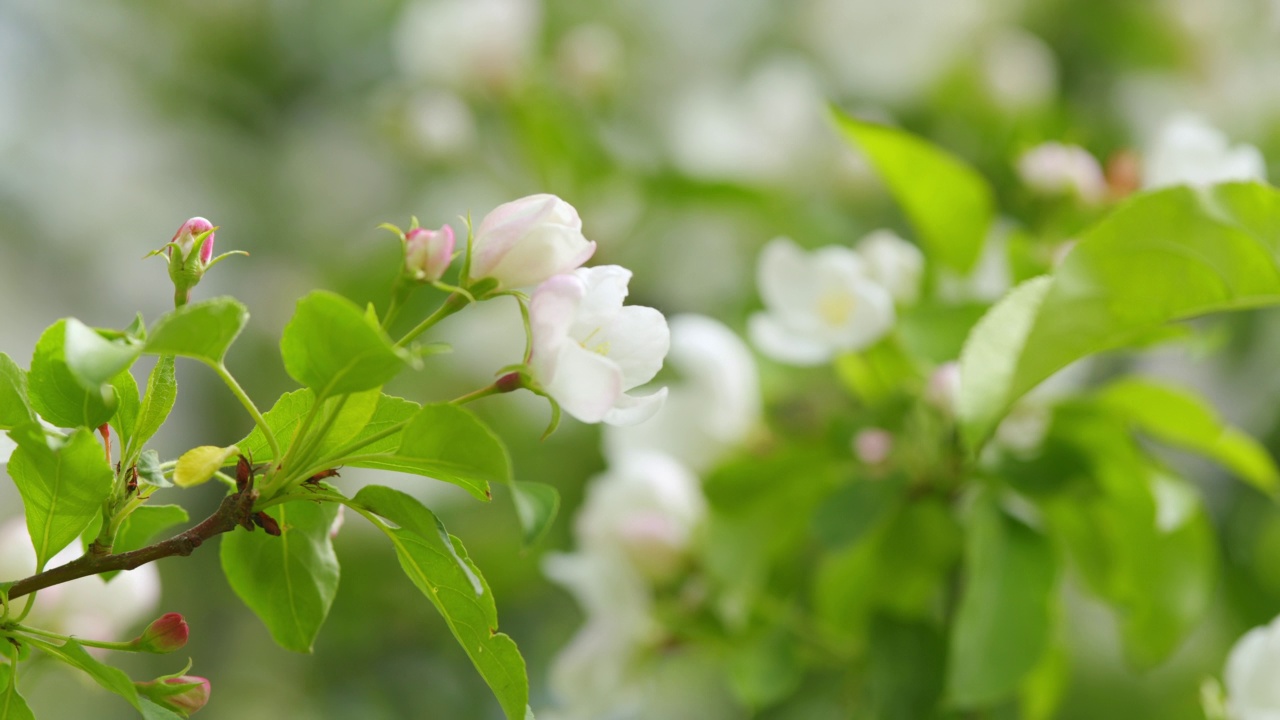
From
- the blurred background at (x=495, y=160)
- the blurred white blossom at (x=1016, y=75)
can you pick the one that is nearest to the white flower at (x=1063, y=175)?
the blurred background at (x=495, y=160)

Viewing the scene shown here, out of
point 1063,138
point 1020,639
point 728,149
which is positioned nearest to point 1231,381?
point 1063,138

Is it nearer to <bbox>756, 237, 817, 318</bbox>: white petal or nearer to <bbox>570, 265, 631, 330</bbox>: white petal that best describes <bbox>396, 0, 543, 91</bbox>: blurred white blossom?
<bbox>756, 237, 817, 318</bbox>: white petal

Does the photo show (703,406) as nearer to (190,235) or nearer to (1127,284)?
(1127,284)

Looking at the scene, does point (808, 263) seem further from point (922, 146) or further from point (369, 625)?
point (369, 625)

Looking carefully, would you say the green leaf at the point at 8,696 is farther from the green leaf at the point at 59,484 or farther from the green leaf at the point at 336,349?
the green leaf at the point at 336,349

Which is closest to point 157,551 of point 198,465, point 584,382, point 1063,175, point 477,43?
point 198,465
